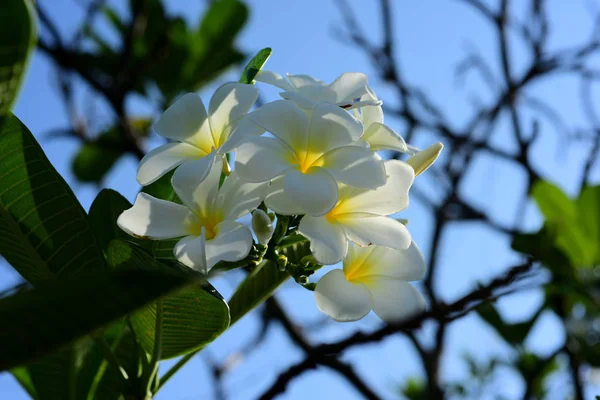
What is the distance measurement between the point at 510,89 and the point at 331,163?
1959 mm

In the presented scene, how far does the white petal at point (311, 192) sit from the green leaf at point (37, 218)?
0.29 m

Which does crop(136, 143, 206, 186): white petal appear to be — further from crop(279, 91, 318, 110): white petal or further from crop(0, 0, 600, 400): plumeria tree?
crop(279, 91, 318, 110): white petal

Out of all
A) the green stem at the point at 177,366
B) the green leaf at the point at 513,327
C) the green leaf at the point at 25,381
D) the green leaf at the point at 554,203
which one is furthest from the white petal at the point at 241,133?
the green leaf at the point at 554,203

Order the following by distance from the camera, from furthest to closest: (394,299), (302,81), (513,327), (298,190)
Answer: (513,327)
(302,81)
(394,299)
(298,190)

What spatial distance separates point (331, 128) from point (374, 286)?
0.67 ft

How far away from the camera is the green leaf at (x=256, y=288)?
2.89 ft

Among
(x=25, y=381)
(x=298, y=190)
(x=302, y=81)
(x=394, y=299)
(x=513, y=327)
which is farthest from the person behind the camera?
(x=513, y=327)

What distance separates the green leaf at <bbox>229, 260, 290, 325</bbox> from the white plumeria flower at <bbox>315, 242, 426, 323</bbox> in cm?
14

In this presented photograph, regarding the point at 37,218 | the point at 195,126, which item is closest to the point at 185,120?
the point at 195,126

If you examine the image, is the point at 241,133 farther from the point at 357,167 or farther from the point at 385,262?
the point at 385,262

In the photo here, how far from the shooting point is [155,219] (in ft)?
2.34

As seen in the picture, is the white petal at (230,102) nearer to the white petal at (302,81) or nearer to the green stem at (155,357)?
the white petal at (302,81)

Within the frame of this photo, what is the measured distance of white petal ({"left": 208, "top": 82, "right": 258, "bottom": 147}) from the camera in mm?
756

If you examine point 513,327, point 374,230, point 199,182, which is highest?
point 199,182
